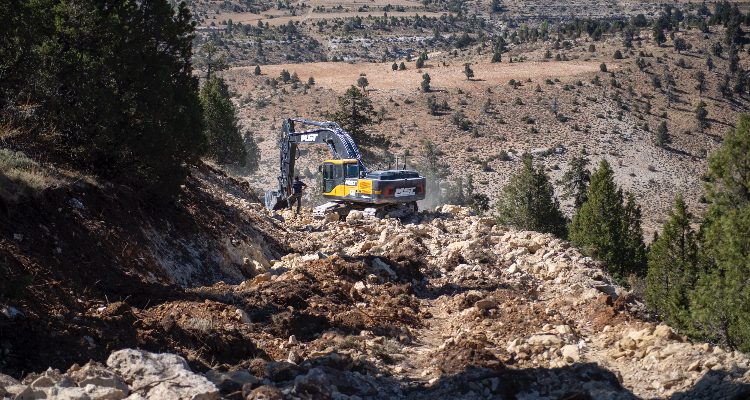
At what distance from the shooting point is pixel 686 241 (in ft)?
82.0

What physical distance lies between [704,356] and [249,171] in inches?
1867

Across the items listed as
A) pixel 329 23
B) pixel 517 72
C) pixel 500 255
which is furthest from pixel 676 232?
pixel 329 23

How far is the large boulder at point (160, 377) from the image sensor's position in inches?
292

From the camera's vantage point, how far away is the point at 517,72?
86188 millimetres

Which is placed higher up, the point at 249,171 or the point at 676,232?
the point at 676,232

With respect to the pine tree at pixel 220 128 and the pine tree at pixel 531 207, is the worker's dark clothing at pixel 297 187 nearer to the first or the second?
the pine tree at pixel 531 207

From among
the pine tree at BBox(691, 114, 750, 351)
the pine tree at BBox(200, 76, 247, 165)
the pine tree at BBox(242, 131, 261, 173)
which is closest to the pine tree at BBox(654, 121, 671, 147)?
the pine tree at BBox(242, 131, 261, 173)

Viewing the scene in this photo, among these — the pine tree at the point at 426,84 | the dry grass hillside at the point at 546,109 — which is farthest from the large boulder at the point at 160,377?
the pine tree at the point at 426,84

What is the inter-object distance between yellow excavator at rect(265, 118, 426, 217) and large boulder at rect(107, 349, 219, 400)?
19722mm

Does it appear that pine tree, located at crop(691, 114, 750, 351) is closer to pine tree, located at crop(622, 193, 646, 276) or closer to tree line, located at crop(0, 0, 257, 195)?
tree line, located at crop(0, 0, 257, 195)

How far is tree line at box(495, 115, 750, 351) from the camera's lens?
17.6 meters

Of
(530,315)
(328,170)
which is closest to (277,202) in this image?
(328,170)

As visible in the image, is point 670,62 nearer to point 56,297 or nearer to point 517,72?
point 517,72

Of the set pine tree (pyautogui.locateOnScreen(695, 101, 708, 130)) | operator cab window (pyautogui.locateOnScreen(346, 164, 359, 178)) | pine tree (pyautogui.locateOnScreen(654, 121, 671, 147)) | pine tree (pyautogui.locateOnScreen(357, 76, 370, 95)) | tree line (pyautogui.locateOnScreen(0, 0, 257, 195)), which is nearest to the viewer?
tree line (pyautogui.locateOnScreen(0, 0, 257, 195))
